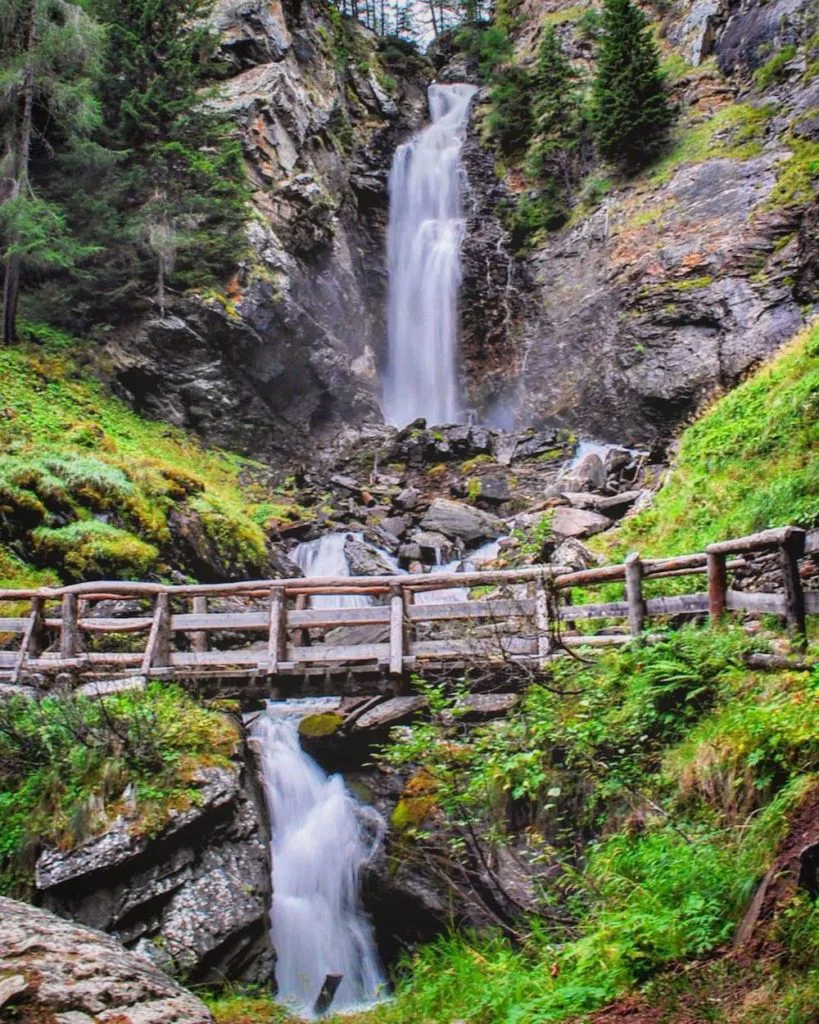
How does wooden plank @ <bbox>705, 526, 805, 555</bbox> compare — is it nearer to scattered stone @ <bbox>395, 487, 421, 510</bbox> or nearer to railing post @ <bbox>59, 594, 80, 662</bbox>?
railing post @ <bbox>59, 594, 80, 662</bbox>

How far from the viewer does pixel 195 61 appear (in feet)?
83.3

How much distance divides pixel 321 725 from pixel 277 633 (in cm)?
228

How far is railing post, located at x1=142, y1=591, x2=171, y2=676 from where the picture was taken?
905 cm

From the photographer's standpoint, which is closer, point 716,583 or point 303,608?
point 716,583

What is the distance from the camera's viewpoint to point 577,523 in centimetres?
1525

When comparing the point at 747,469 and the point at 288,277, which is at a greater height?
the point at 288,277

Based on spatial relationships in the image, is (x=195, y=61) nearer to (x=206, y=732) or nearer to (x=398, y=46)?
(x=398, y=46)

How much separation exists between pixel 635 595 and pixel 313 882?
546 centimetres

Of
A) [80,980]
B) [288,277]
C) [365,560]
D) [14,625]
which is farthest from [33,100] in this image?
[80,980]

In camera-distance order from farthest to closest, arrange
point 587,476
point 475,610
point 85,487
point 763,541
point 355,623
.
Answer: point 587,476, point 85,487, point 355,623, point 475,610, point 763,541

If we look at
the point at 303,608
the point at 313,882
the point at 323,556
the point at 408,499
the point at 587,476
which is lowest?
the point at 313,882

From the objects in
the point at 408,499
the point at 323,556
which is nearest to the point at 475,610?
the point at 323,556

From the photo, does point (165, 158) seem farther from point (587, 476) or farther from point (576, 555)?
point (576, 555)

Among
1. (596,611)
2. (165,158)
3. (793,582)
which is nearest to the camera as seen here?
(793,582)
